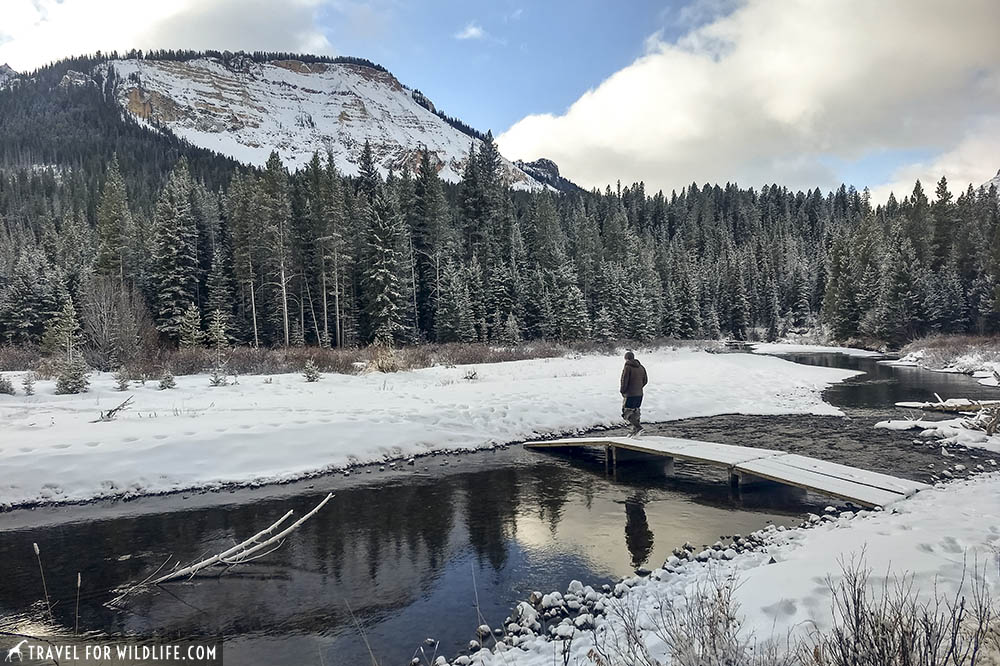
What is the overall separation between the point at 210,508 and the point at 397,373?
14.2m

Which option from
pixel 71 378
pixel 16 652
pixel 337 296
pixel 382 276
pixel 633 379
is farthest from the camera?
pixel 337 296

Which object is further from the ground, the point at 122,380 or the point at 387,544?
the point at 122,380

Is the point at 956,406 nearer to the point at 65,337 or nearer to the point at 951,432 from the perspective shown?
the point at 951,432

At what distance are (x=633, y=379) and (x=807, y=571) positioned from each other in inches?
342

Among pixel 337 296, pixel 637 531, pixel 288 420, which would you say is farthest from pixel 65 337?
pixel 637 531

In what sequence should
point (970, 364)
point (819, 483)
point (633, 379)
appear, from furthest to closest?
point (970, 364)
point (633, 379)
point (819, 483)

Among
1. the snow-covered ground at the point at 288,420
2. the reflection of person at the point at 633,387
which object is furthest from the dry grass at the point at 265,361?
the reflection of person at the point at 633,387

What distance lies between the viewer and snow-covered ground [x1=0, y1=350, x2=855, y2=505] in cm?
1172

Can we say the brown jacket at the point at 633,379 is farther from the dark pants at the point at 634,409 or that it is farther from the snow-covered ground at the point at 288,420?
the snow-covered ground at the point at 288,420

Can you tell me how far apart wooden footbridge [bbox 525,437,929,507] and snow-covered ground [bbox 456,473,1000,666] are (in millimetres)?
611

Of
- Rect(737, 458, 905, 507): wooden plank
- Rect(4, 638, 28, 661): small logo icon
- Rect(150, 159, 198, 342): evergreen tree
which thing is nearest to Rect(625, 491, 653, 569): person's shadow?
Rect(737, 458, 905, 507): wooden plank

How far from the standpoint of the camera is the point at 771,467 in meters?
11.2

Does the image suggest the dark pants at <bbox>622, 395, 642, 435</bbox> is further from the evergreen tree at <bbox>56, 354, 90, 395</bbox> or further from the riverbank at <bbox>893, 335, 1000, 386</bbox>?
the riverbank at <bbox>893, 335, 1000, 386</bbox>

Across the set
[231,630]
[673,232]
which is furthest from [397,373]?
[673,232]
